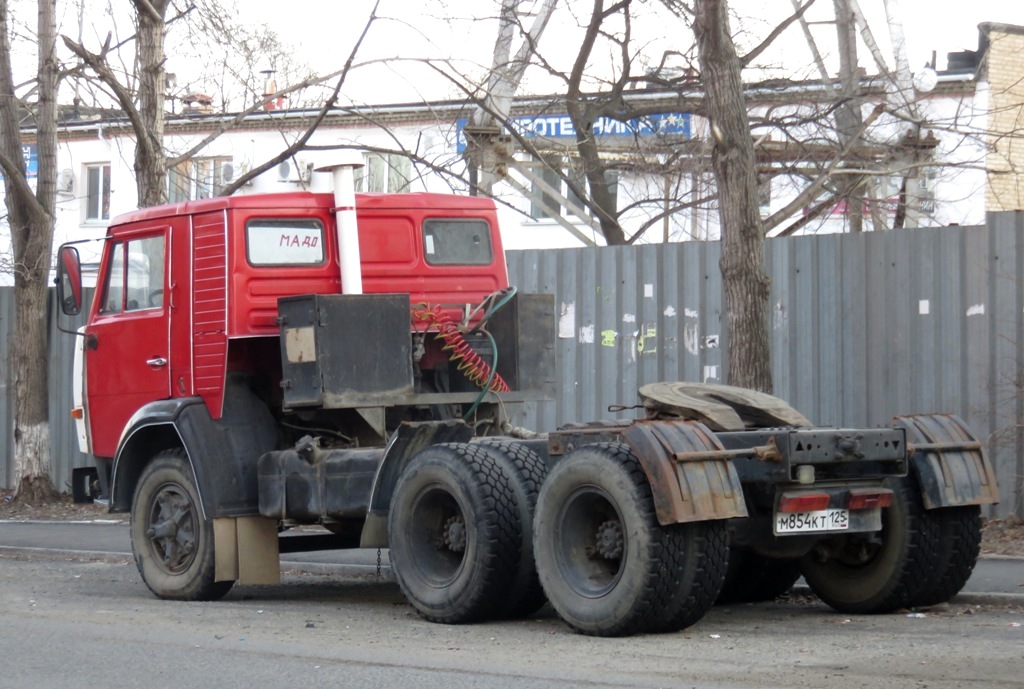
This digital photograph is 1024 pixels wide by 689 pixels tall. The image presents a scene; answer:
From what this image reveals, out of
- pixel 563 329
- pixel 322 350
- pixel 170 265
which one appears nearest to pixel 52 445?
pixel 563 329

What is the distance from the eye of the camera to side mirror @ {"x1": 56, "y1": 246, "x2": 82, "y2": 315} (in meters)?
10.4

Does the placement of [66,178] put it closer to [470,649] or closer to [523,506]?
[523,506]

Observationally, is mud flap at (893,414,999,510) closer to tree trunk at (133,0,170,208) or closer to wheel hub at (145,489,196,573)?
wheel hub at (145,489,196,573)

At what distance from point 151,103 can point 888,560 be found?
34.8ft

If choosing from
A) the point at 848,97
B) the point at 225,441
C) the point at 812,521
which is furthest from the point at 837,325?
the point at 225,441

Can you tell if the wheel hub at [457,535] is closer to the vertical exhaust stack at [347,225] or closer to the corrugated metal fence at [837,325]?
the vertical exhaust stack at [347,225]

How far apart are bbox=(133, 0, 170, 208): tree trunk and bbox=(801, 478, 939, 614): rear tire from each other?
946cm

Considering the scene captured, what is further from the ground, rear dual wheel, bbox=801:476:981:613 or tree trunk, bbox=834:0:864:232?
tree trunk, bbox=834:0:864:232

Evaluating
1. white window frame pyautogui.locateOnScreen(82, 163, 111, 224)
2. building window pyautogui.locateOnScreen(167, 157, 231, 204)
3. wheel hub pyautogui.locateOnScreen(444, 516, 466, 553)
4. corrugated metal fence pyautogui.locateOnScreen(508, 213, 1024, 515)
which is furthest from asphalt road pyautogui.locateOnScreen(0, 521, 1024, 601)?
white window frame pyautogui.locateOnScreen(82, 163, 111, 224)

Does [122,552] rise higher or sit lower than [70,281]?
lower

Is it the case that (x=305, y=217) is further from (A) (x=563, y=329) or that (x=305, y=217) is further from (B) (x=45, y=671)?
(A) (x=563, y=329)

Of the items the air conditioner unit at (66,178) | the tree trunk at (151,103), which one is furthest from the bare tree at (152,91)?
the air conditioner unit at (66,178)

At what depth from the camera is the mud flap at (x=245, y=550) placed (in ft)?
31.4

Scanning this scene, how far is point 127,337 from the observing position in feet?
33.7
